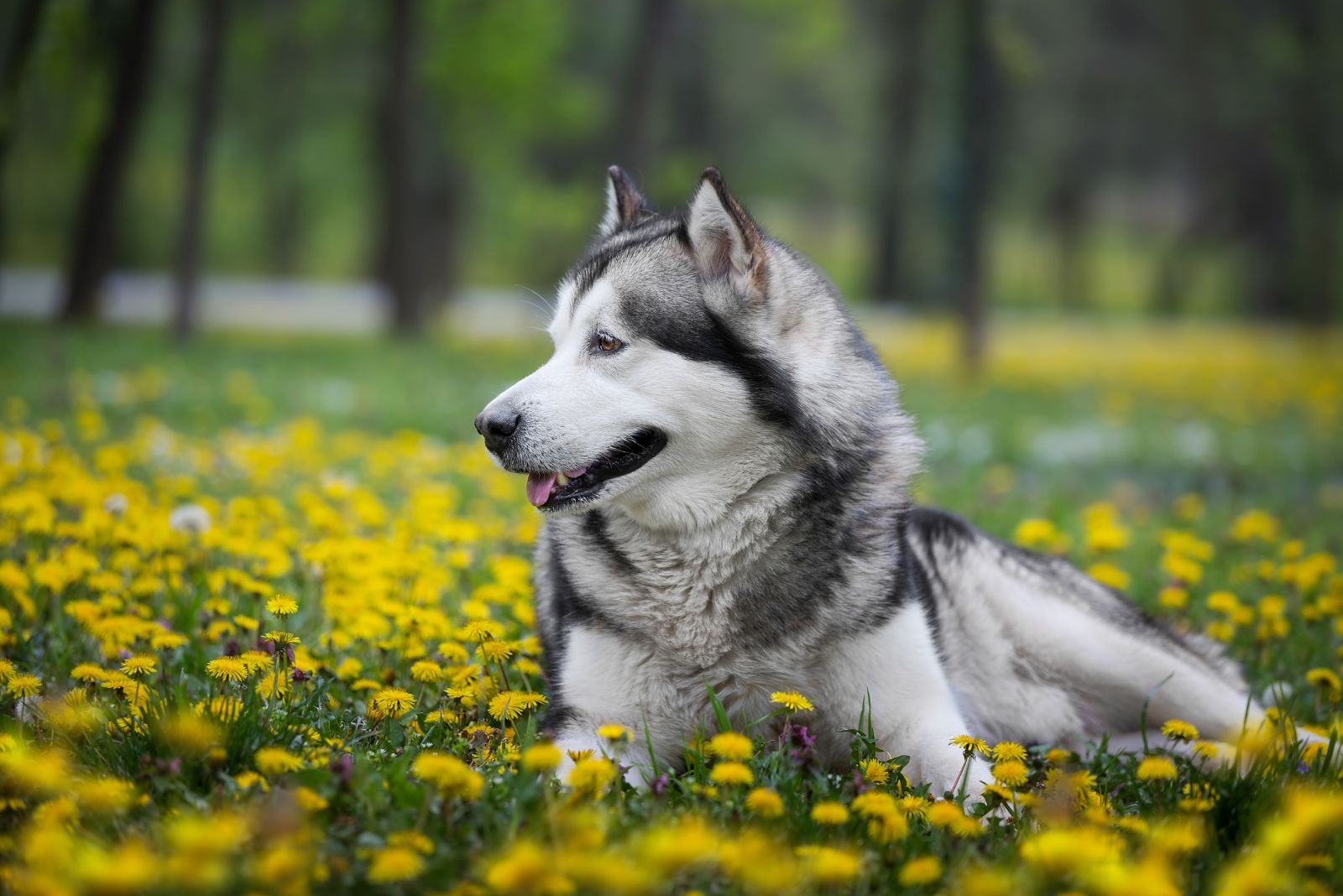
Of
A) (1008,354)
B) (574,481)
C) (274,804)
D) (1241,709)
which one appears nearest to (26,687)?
(274,804)

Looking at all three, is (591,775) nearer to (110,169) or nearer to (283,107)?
(110,169)

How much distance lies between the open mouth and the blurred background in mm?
4598

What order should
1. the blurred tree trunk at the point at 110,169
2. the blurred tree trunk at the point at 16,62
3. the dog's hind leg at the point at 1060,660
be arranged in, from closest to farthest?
the dog's hind leg at the point at 1060,660 < the blurred tree trunk at the point at 16,62 < the blurred tree trunk at the point at 110,169

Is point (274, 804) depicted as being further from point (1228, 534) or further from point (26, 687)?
point (1228, 534)

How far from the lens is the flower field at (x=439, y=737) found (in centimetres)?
191

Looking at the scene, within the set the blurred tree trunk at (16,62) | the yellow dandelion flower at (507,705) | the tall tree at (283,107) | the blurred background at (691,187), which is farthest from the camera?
the tall tree at (283,107)

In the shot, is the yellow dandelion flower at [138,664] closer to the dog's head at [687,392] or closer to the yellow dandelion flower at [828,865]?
the dog's head at [687,392]

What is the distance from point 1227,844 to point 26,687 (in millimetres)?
2885

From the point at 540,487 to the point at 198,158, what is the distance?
13.9m

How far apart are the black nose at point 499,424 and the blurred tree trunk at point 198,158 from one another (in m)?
13.8

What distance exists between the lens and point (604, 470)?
3.10 metres

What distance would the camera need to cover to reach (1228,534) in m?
6.04

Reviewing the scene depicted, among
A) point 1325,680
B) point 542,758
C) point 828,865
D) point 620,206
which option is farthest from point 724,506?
point 1325,680

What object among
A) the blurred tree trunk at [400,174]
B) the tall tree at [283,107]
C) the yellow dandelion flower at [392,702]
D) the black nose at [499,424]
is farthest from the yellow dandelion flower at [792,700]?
the tall tree at [283,107]
